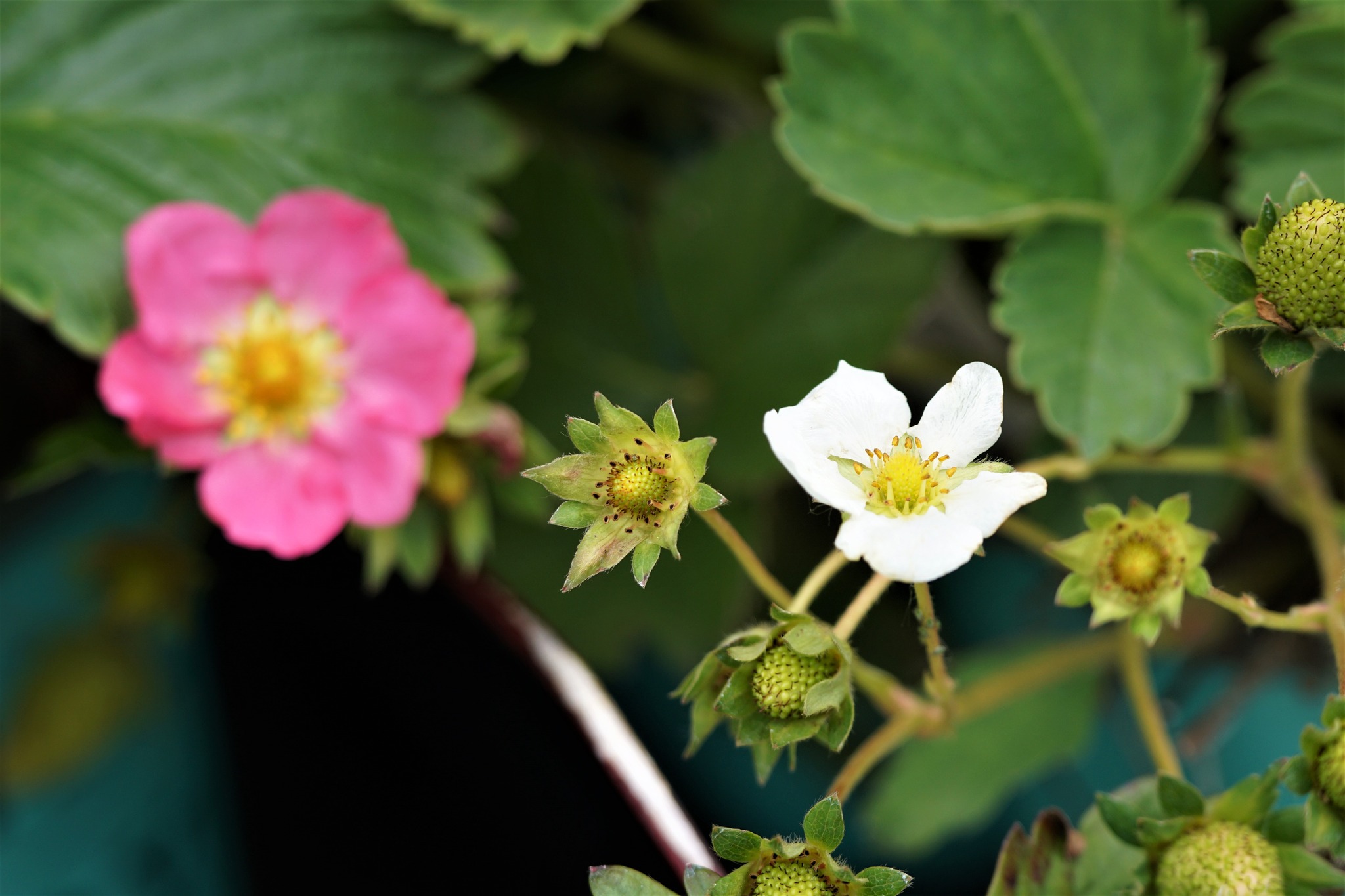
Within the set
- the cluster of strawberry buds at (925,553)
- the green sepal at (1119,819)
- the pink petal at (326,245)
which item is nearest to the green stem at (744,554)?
the cluster of strawberry buds at (925,553)

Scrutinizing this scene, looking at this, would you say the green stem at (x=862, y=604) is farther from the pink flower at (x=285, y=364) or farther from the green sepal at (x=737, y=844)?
the pink flower at (x=285, y=364)

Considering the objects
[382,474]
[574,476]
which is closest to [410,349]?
[382,474]

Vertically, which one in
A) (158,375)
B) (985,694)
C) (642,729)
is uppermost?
(158,375)

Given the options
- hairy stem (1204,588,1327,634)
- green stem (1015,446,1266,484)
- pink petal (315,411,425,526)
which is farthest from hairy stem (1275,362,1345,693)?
pink petal (315,411,425,526)

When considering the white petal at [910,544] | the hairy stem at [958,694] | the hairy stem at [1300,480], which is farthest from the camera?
the hairy stem at [1300,480]

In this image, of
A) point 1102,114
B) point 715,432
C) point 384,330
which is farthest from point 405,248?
point 1102,114

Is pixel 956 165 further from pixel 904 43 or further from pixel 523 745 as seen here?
pixel 523 745
